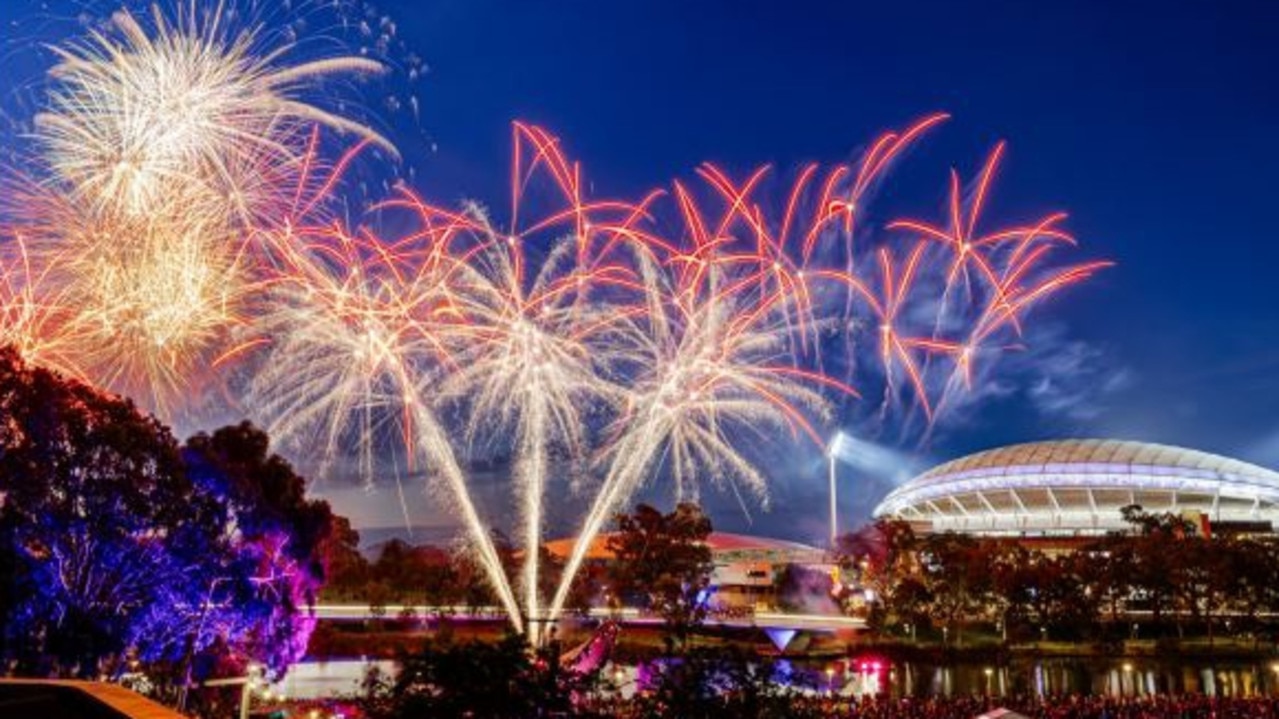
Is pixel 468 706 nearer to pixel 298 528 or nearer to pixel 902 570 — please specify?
pixel 298 528

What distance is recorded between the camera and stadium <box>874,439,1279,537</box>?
94.0 m

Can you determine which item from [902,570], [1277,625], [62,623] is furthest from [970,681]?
[62,623]

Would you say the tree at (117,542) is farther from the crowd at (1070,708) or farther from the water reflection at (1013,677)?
the crowd at (1070,708)

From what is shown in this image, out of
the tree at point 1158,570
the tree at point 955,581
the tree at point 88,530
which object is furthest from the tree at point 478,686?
the tree at point 1158,570

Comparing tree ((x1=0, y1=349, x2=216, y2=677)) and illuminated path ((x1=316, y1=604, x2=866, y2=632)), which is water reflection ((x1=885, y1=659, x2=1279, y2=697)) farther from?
tree ((x1=0, y1=349, x2=216, y2=677))

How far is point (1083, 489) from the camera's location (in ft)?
321

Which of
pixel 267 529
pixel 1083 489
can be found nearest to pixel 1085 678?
pixel 267 529

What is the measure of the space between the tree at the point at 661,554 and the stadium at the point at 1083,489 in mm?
37910

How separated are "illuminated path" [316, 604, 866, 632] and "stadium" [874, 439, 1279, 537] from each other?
122ft

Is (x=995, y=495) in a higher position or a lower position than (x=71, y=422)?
higher

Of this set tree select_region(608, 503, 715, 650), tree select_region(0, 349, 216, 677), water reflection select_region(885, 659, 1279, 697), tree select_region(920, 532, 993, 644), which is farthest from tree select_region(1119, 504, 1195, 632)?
tree select_region(0, 349, 216, 677)

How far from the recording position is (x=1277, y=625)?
60.2m

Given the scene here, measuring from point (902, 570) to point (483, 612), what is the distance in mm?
27147

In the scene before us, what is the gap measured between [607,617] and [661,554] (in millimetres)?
5348
